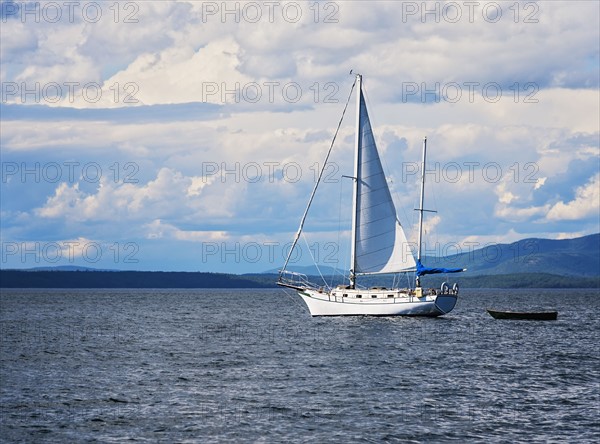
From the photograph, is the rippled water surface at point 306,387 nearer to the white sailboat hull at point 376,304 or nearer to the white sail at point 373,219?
the white sailboat hull at point 376,304

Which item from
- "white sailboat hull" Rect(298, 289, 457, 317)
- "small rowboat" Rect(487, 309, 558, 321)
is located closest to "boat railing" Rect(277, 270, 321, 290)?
"white sailboat hull" Rect(298, 289, 457, 317)

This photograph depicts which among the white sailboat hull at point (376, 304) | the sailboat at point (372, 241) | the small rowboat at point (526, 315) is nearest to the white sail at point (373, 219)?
the sailboat at point (372, 241)

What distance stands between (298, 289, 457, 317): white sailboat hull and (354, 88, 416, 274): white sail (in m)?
3.28

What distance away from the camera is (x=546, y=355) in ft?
231

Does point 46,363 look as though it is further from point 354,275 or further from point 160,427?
point 354,275

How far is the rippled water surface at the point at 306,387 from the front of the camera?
39219mm

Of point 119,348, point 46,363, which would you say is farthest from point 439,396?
point 119,348

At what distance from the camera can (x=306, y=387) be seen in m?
51.3

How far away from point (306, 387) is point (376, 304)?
160ft

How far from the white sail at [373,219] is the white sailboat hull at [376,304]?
3279 mm

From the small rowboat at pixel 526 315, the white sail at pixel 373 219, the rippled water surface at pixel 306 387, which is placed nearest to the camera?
the rippled water surface at pixel 306 387

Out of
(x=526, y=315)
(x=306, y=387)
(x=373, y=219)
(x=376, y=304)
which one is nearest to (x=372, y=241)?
(x=373, y=219)

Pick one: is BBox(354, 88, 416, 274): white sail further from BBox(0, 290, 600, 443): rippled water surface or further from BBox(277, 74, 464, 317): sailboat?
BBox(0, 290, 600, 443): rippled water surface

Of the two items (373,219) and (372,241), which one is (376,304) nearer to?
(372,241)
